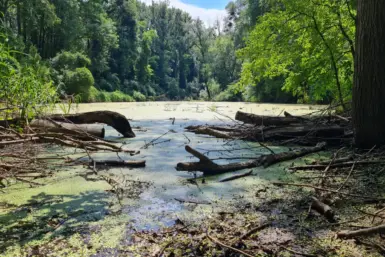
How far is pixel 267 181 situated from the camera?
2.93 metres

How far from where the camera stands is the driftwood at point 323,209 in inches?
76.3

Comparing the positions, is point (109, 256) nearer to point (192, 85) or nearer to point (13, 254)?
point (13, 254)

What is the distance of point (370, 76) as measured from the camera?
356 centimetres

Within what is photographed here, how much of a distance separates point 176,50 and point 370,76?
1951 inches

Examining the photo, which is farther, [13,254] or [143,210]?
[143,210]

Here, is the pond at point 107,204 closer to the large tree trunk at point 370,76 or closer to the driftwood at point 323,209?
the driftwood at point 323,209

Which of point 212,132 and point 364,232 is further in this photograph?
point 212,132

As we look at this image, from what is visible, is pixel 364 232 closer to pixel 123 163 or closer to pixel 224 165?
pixel 224 165

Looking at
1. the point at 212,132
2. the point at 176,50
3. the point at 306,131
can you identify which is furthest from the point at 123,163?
the point at 176,50

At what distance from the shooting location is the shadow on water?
1846mm

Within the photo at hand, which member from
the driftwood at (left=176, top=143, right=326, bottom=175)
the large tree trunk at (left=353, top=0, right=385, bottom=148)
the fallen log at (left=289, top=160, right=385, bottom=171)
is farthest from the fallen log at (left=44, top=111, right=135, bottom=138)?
the large tree trunk at (left=353, top=0, right=385, bottom=148)

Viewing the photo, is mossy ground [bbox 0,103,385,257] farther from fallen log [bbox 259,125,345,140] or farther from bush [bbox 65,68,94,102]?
bush [bbox 65,68,94,102]

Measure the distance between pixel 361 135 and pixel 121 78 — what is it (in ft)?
115

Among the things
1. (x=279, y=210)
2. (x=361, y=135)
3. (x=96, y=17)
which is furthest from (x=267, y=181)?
(x=96, y=17)
